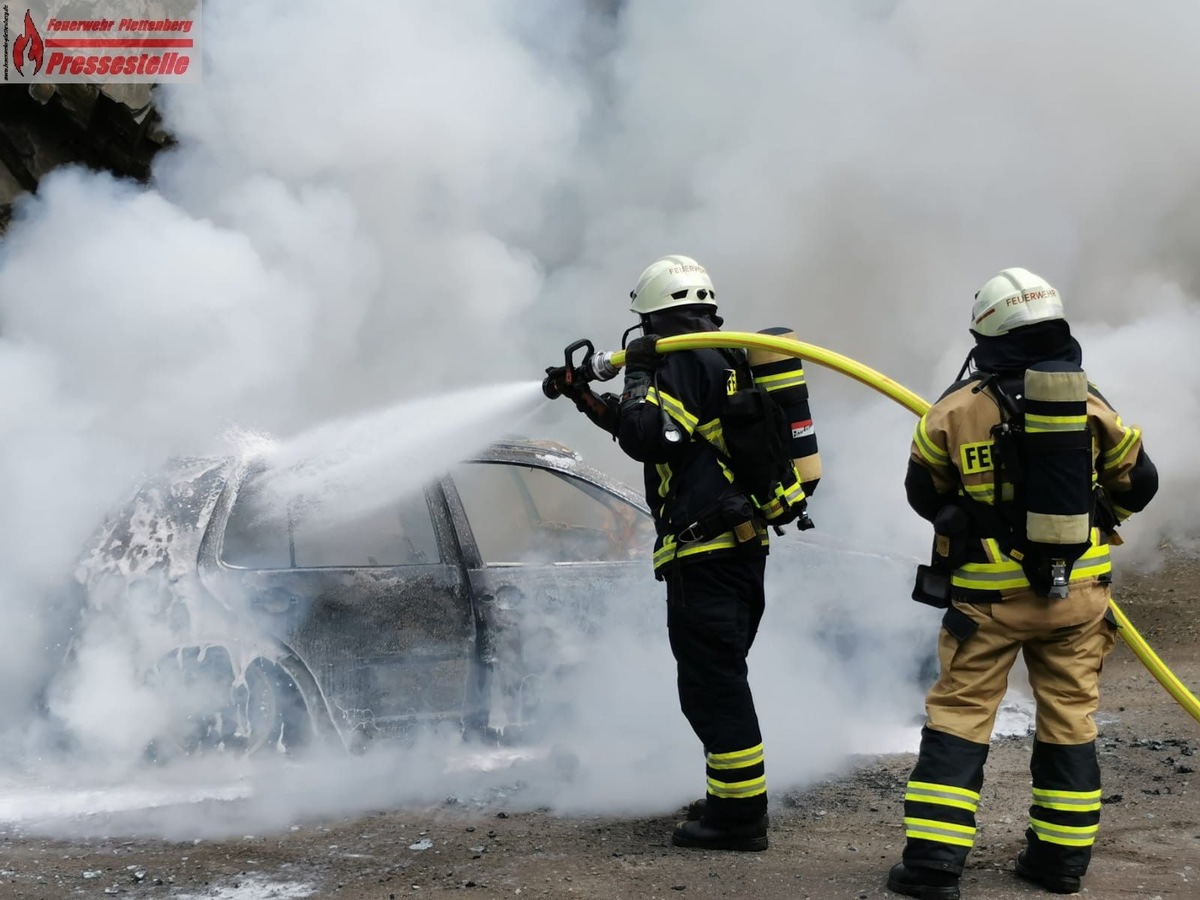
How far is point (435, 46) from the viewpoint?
28.2 ft

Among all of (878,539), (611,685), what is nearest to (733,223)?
(878,539)

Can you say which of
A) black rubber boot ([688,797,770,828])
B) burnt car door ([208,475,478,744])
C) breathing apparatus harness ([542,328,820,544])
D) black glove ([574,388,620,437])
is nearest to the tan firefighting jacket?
breathing apparatus harness ([542,328,820,544])

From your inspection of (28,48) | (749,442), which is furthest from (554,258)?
(749,442)

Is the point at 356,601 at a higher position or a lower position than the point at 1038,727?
higher

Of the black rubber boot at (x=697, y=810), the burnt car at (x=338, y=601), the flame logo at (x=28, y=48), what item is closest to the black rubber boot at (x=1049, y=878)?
the black rubber boot at (x=697, y=810)

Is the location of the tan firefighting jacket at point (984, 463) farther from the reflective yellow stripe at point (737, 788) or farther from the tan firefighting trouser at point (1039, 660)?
the reflective yellow stripe at point (737, 788)

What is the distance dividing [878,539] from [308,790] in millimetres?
4125

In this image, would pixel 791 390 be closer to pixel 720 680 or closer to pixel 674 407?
pixel 674 407

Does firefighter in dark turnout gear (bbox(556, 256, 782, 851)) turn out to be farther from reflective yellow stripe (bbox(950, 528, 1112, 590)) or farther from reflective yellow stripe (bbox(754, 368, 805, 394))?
reflective yellow stripe (bbox(950, 528, 1112, 590))

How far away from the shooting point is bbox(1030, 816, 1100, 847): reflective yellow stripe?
3.10 m

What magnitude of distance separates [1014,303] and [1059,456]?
1.39 feet

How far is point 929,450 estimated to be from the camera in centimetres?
321

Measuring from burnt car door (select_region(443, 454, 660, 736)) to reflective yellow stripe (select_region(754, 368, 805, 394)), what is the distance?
1152 mm

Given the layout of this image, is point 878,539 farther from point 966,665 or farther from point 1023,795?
point 966,665
